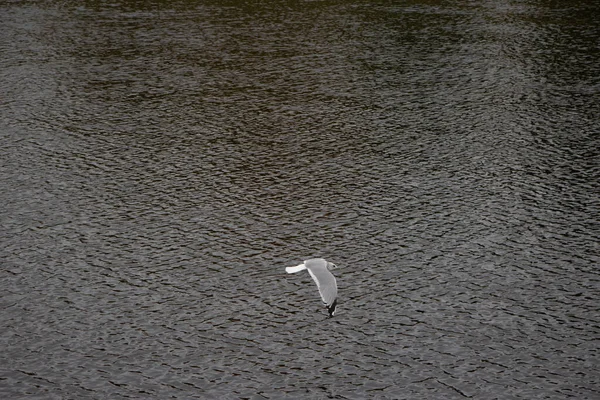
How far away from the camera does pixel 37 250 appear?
2603cm

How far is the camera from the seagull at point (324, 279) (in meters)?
18.6

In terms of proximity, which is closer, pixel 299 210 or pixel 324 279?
pixel 324 279

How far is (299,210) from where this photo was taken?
2852 centimetres

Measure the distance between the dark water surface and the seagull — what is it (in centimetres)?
184

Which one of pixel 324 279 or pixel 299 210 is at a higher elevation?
pixel 324 279

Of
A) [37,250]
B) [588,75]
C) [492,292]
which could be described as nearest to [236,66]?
[588,75]

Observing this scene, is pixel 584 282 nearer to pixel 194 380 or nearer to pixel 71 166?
pixel 194 380

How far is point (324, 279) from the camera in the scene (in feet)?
65.5

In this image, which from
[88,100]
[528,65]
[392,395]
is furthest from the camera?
[528,65]

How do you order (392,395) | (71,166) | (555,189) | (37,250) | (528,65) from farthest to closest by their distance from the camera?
(528,65), (71,166), (555,189), (37,250), (392,395)

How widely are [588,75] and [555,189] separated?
14.2 meters

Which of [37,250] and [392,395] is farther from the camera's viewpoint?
[37,250]

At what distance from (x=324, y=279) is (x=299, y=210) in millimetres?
8714

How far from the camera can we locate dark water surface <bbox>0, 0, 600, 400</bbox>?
2034 centimetres
